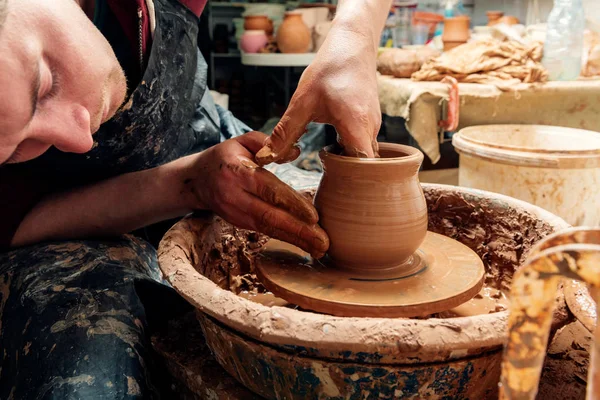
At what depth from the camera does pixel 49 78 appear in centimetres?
97

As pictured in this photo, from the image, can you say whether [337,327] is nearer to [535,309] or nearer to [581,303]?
[535,309]

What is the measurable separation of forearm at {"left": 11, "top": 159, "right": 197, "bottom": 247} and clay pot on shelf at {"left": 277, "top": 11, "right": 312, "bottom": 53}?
10.5 ft

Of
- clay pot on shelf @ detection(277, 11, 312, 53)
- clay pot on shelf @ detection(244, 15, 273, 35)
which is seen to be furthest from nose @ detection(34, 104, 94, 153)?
clay pot on shelf @ detection(244, 15, 273, 35)

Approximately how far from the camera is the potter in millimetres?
994

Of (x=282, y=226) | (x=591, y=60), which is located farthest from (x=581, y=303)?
(x=591, y=60)

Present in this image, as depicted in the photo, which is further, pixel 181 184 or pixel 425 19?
pixel 425 19

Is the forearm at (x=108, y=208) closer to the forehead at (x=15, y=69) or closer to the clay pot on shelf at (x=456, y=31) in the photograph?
the forehead at (x=15, y=69)

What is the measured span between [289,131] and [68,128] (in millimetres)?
436

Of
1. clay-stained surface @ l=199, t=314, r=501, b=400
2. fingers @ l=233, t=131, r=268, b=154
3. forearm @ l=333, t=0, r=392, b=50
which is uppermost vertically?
forearm @ l=333, t=0, r=392, b=50

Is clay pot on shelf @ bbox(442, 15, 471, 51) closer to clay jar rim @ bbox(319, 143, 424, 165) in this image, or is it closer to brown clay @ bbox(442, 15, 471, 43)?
brown clay @ bbox(442, 15, 471, 43)

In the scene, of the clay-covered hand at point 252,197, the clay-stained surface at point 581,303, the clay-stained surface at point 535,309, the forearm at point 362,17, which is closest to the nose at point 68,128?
the clay-covered hand at point 252,197

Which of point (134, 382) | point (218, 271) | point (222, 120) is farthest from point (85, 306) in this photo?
point (222, 120)

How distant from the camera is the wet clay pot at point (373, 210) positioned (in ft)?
3.54

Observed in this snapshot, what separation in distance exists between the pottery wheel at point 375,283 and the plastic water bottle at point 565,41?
2.40m
